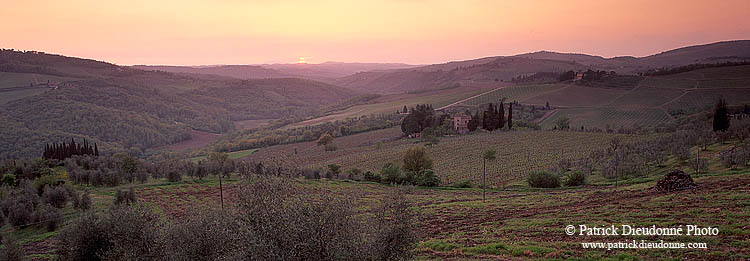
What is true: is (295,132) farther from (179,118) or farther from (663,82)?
(663,82)

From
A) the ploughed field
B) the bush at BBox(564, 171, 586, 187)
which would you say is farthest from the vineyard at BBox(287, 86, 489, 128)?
the ploughed field

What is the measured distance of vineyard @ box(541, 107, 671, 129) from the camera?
9500 cm

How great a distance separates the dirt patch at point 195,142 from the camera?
129087 mm

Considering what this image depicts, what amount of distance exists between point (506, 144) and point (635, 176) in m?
31.8

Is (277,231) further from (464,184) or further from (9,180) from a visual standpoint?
(9,180)

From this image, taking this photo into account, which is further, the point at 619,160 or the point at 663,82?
the point at 663,82

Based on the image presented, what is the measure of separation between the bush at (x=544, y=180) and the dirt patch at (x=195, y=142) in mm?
112150

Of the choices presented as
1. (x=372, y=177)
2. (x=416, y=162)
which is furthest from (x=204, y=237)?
(x=416, y=162)

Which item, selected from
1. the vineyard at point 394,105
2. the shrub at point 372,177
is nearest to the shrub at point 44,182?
the shrub at point 372,177

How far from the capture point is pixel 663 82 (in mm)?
126562

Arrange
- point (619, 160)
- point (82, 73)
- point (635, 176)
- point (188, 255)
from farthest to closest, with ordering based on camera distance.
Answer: point (82, 73), point (619, 160), point (635, 176), point (188, 255)

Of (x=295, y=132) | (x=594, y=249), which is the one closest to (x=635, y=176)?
(x=594, y=249)

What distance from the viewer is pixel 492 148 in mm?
70062

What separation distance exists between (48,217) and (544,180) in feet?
160
